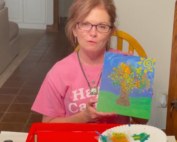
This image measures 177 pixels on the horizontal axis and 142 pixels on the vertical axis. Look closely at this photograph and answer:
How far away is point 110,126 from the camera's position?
936 millimetres

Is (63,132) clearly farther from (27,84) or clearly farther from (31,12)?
(31,12)

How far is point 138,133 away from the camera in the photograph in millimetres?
900

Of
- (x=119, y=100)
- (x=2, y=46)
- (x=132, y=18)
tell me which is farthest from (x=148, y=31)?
(x=2, y=46)

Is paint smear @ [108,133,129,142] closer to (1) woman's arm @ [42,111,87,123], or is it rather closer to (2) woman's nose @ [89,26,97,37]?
(1) woman's arm @ [42,111,87,123]

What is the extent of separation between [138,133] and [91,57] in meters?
0.37

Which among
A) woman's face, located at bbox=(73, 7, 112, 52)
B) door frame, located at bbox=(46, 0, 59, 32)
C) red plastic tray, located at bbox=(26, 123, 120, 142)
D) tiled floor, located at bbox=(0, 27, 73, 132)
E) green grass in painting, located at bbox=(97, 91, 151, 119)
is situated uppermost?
woman's face, located at bbox=(73, 7, 112, 52)

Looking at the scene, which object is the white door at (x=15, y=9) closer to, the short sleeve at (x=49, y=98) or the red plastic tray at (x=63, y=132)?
the short sleeve at (x=49, y=98)

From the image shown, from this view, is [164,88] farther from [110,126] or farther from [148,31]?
[110,126]

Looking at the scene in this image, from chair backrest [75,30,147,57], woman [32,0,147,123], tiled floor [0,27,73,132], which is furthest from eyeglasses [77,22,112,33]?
tiled floor [0,27,73,132]

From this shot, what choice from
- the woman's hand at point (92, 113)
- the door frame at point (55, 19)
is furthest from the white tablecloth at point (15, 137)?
the door frame at point (55, 19)

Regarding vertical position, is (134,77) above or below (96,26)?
below

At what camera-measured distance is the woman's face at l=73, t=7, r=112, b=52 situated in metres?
1.03

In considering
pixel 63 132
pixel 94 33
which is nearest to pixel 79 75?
pixel 94 33

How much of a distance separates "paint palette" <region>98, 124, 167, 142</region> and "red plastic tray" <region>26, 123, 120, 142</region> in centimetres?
5
